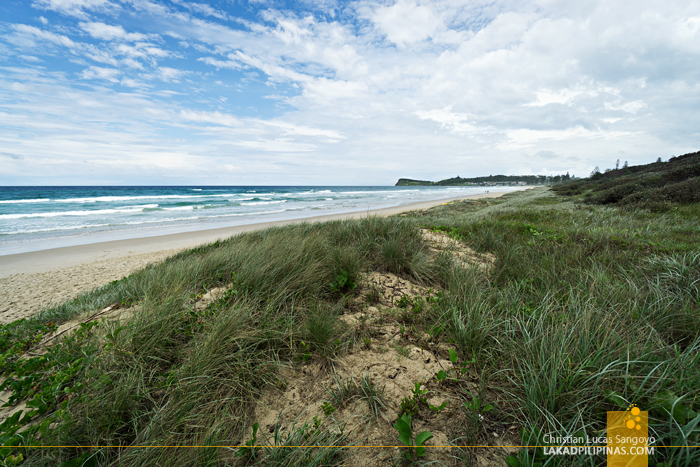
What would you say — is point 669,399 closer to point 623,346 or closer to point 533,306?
point 623,346

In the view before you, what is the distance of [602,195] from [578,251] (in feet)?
41.9

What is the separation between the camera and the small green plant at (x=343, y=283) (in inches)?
136

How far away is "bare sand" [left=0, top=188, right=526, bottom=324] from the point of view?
16.3ft

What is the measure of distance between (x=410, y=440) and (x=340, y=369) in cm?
79

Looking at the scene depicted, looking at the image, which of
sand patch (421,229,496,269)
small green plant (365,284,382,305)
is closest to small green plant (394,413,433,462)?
small green plant (365,284,382,305)

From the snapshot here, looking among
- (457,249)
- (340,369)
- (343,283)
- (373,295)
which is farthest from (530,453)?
(457,249)

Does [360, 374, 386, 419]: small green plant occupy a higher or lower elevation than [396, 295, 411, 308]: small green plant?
lower

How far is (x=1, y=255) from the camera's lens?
902cm

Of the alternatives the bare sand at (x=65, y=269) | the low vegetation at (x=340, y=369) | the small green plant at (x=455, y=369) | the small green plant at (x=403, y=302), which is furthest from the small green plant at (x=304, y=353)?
the bare sand at (x=65, y=269)

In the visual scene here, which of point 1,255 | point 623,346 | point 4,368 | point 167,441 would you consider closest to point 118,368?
point 167,441

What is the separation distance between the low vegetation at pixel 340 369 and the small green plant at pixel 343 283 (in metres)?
0.02

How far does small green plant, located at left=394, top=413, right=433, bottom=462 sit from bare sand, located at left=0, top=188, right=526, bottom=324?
5631 mm

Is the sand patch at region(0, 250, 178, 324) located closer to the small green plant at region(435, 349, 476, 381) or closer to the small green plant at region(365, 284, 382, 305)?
the small green plant at region(365, 284, 382, 305)

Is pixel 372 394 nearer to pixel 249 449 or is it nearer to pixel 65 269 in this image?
pixel 249 449
